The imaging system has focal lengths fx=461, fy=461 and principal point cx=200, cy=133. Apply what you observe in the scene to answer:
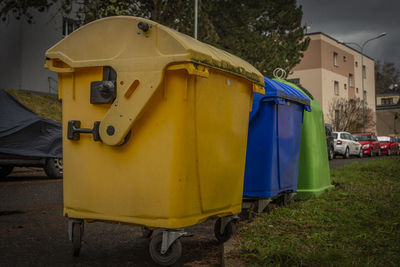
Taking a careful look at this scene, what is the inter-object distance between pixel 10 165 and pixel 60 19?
1562cm

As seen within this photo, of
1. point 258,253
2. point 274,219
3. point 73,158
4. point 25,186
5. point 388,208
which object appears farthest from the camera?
point 25,186

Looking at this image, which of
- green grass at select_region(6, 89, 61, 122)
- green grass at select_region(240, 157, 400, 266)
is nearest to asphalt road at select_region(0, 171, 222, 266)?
green grass at select_region(240, 157, 400, 266)

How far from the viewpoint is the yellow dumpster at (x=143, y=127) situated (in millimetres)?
3289

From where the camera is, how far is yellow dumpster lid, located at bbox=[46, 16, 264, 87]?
→ 326cm

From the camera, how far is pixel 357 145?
24891mm

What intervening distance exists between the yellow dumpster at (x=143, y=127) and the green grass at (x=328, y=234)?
0.53m

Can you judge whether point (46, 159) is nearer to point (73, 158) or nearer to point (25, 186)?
point (25, 186)

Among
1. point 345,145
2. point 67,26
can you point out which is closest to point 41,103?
point 67,26

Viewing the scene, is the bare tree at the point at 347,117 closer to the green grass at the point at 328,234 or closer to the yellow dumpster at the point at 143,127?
the green grass at the point at 328,234

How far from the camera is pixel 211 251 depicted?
405 cm

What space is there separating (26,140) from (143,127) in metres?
6.89

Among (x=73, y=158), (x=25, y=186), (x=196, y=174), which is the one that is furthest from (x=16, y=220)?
(x=25, y=186)

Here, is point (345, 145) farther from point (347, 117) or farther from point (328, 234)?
point (328, 234)

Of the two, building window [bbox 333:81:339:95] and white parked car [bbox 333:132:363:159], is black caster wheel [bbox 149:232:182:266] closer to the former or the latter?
white parked car [bbox 333:132:363:159]
